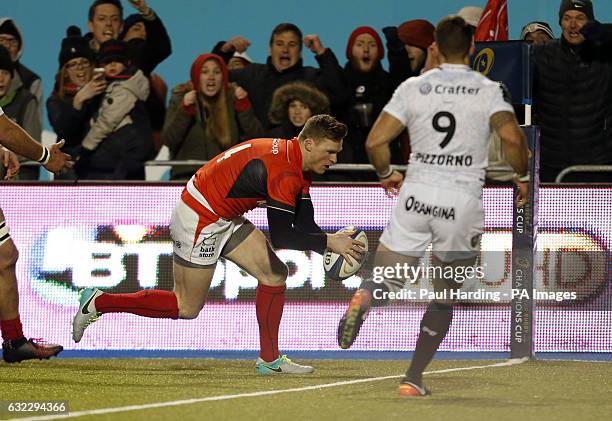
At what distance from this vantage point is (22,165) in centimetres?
1205

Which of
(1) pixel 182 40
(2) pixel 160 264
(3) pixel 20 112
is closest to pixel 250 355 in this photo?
(2) pixel 160 264

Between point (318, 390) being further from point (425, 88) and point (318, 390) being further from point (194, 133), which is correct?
point (194, 133)

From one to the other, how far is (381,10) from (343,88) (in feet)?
6.76

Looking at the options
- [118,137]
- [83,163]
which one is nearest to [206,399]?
[118,137]

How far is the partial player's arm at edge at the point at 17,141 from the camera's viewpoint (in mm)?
8938

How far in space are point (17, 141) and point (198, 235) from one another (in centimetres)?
141

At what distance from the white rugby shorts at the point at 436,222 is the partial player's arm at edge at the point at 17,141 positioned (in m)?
2.70

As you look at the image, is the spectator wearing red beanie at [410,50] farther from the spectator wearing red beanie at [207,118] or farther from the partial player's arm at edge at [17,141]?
the partial player's arm at edge at [17,141]

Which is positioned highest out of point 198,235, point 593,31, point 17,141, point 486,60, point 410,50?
point 593,31

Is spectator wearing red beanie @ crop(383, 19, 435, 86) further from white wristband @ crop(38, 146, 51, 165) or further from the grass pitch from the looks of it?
white wristband @ crop(38, 146, 51, 165)

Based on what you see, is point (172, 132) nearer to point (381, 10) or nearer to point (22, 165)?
point (22, 165)

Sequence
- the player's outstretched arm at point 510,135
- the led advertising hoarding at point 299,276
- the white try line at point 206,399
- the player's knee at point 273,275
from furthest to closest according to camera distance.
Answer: the led advertising hoarding at point 299,276 → the player's knee at point 273,275 → the player's outstretched arm at point 510,135 → the white try line at point 206,399

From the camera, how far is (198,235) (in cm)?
912

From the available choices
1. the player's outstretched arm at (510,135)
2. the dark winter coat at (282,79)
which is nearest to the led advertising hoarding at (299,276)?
the dark winter coat at (282,79)
